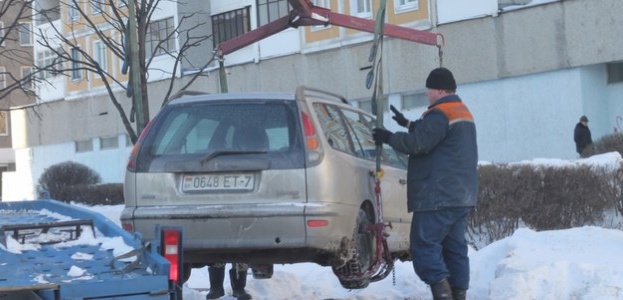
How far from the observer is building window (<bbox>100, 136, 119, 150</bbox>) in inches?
1799

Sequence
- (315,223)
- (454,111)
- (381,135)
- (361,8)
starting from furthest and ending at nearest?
(361,8) → (381,135) → (454,111) → (315,223)

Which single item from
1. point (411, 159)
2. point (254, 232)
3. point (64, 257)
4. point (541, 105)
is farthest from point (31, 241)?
point (541, 105)

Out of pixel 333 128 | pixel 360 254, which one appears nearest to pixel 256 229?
pixel 360 254

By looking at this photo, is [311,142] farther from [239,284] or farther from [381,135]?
[239,284]

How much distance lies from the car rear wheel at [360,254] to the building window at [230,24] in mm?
30440

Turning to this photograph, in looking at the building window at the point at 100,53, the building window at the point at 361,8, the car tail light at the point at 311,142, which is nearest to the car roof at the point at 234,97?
the car tail light at the point at 311,142

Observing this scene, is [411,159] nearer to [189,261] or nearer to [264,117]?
[264,117]

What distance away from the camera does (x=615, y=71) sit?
28750 mm

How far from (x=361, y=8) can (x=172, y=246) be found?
93.8 ft

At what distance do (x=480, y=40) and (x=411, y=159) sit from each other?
2311cm

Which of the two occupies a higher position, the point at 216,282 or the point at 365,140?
the point at 365,140

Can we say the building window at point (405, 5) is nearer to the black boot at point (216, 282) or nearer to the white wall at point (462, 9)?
the white wall at point (462, 9)

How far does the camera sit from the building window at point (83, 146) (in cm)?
4734

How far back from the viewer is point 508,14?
29.8 m
